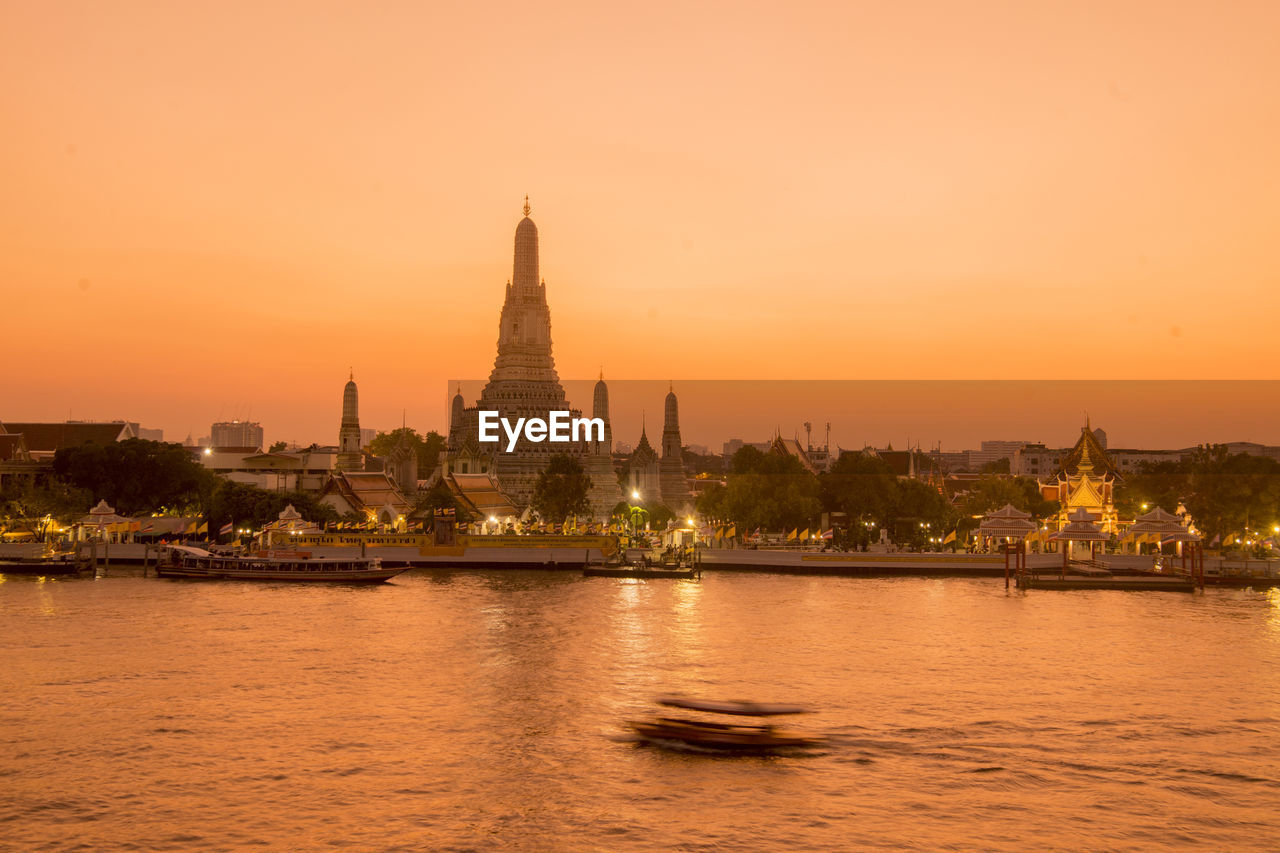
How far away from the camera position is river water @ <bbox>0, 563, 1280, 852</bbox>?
2150cm

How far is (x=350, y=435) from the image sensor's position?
10694cm

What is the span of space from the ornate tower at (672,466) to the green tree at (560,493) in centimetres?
2248

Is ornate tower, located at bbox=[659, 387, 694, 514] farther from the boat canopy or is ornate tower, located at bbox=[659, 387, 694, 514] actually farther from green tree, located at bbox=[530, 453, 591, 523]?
the boat canopy

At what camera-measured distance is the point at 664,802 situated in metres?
22.7

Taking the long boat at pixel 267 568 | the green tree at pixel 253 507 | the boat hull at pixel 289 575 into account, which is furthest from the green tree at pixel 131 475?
the boat hull at pixel 289 575

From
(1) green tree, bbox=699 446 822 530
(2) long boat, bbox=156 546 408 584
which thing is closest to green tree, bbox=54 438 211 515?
(2) long boat, bbox=156 546 408 584

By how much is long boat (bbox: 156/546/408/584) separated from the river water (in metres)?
12.0

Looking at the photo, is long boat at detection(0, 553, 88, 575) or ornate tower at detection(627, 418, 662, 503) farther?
ornate tower at detection(627, 418, 662, 503)

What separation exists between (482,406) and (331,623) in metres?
70.2

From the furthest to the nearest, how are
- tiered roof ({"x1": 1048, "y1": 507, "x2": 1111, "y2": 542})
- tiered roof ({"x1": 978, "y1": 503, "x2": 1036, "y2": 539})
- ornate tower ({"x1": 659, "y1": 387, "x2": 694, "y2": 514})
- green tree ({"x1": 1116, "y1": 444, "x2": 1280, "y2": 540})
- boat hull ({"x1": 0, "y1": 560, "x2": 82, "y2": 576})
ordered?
ornate tower ({"x1": 659, "y1": 387, "x2": 694, "y2": 514}) → green tree ({"x1": 1116, "y1": 444, "x2": 1280, "y2": 540}) → tiered roof ({"x1": 1048, "y1": 507, "x2": 1111, "y2": 542}) → tiered roof ({"x1": 978, "y1": 503, "x2": 1036, "y2": 539}) → boat hull ({"x1": 0, "y1": 560, "x2": 82, "y2": 576})

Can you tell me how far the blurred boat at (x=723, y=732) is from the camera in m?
25.6

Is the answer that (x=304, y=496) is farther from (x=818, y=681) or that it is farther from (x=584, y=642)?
(x=818, y=681)

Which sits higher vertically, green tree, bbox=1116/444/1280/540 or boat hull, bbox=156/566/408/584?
green tree, bbox=1116/444/1280/540

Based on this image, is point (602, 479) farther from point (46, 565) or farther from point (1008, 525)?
point (46, 565)
